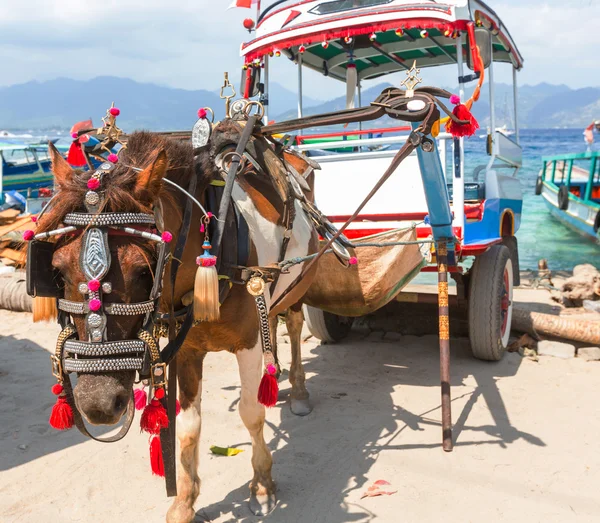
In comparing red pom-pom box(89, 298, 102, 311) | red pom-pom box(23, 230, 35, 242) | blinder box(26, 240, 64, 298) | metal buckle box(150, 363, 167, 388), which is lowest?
metal buckle box(150, 363, 167, 388)

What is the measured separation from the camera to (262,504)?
9.59 feet

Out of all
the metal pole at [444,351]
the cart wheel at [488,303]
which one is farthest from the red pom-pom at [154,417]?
the cart wheel at [488,303]

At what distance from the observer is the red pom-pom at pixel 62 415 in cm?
191

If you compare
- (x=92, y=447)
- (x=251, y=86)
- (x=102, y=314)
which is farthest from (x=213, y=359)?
(x=102, y=314)

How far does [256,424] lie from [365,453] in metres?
1.00

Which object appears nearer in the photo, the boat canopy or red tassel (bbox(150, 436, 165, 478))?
red tassel (bbox(150, 436, 165, 478))

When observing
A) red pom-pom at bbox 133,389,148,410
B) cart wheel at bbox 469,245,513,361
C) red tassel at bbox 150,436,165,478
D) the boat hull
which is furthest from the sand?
the boat hull

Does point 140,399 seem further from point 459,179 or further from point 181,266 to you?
point 459,179

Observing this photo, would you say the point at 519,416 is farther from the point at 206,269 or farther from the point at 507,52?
the point at 507,52

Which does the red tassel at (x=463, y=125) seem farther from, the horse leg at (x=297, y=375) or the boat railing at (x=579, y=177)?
the boat railing at (x=579, y=177)

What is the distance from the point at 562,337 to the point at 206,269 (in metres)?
4.57

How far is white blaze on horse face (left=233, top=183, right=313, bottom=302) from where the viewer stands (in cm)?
269

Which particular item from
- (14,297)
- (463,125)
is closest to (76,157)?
(463,125)

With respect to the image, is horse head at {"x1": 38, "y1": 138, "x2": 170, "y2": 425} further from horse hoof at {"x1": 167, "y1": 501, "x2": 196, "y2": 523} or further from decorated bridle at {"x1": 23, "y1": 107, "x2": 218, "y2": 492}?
horse hoof at {"x1": 167, "y1": 501, "x2": 196, "y2": 523}
